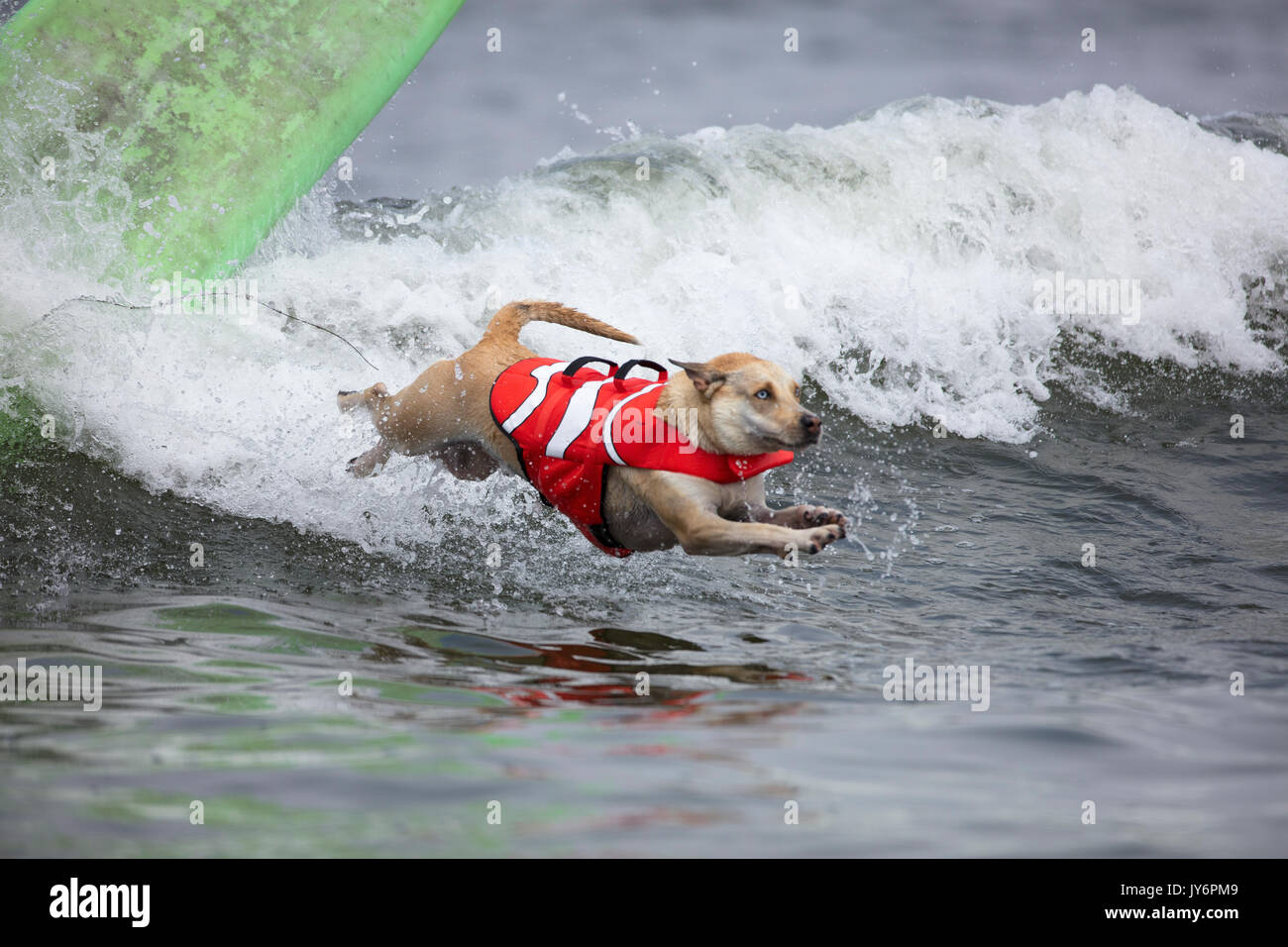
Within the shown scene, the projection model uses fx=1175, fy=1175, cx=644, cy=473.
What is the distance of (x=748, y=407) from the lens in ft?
13.7

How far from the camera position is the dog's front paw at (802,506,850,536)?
4.40 m

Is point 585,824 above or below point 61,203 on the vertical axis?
below

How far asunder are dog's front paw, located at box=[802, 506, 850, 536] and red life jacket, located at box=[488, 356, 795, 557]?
221mm

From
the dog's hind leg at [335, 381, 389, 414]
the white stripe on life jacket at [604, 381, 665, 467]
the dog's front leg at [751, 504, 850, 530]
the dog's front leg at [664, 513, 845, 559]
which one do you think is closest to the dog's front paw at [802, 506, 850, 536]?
the dog's front leg at [751, 504, 850, 530]

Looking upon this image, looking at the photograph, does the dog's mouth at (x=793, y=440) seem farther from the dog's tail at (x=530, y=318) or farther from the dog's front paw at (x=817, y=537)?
the dog's tail at (x=530, y=318)

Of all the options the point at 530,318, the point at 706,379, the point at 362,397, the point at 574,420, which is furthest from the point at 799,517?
the point at 362,397

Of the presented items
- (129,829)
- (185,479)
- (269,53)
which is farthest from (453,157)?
(129,829)

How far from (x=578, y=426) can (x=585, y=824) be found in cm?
223

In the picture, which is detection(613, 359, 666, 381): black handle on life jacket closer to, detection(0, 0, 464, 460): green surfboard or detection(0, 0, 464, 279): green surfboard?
detection(0, 0, 464, 460): green surfboard

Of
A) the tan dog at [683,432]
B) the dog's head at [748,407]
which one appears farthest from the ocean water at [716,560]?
the dog's head at [748,407]

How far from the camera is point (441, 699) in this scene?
3.47 m

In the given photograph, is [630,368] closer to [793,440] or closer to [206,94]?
[793,440]
